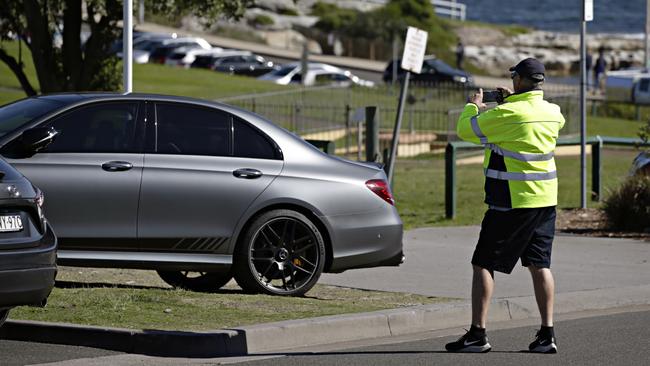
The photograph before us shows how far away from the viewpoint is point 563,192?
2112 centimetres

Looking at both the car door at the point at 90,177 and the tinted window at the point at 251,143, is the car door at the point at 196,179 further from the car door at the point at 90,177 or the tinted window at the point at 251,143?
the car door at the point at 90,177

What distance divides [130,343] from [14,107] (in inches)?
113

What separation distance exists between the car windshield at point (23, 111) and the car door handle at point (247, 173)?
4.81 ft

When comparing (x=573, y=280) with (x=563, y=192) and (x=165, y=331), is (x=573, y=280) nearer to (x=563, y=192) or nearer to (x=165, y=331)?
(x=165, y=331)

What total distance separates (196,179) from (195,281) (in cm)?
144

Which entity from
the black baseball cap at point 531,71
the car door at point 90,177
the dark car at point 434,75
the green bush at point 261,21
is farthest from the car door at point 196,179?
the green bush at point 261,21

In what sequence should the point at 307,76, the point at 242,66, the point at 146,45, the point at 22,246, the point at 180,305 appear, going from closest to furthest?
1. the point at 22,246
2. the point at 180,305
3. the point at 307,76
4. the point at 242,66
5. the point at 146,45

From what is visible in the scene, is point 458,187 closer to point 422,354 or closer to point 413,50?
point 413,50

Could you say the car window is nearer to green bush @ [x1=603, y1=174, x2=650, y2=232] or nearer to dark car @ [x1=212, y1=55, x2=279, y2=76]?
green bush @ [x1=603, y1=174, x2=650, y2=232]

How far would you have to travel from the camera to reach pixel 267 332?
8.73 m

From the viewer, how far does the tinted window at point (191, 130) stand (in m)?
10.4

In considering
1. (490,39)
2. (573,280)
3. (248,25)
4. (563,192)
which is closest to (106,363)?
(573,280)

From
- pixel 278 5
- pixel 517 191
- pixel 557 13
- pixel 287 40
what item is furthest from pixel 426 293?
pixel 557 13

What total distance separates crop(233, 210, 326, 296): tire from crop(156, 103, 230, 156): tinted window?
0.70 meters
